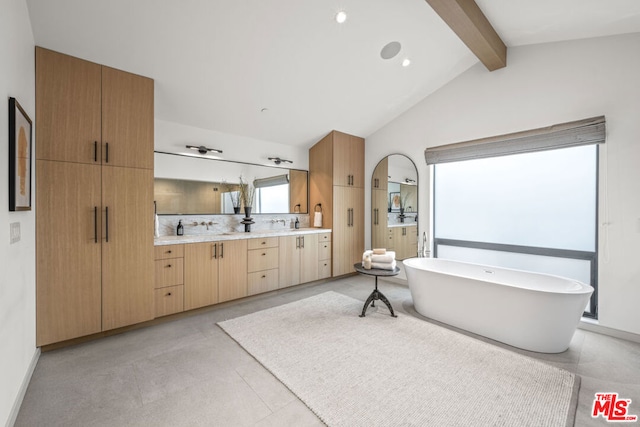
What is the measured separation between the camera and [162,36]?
251 cm

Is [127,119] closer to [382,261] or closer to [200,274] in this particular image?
[200,274]

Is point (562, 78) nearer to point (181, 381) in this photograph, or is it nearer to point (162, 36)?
point (162, 36)

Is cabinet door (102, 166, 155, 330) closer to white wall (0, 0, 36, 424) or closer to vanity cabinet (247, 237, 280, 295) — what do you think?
white wall (0, 0, 36, 424)

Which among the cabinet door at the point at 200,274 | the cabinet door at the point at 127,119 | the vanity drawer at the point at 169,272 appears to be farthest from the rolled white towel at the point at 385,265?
the cabinet door at the point at 127,119

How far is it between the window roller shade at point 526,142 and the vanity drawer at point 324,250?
2143mm

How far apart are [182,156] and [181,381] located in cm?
279

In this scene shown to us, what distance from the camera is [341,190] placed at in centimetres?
488

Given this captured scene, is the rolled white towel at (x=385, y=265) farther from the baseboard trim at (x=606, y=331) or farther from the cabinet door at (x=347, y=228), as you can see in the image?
the baseboard trim at (x=606, y=331)

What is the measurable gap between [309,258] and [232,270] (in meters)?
1.35

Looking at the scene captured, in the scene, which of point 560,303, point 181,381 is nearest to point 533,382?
point 560,303

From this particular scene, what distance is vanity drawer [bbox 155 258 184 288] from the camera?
2.99m

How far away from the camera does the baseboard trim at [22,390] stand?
162cm

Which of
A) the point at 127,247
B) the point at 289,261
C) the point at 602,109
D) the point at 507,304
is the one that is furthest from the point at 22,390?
the point at 602,109

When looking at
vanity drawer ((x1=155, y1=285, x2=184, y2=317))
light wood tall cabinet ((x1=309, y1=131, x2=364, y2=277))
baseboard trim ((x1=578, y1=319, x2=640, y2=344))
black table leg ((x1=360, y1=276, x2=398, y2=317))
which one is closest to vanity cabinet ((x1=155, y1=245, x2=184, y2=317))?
vanity drawer ((x1=155, y1=285, x2=184, y2=317))
